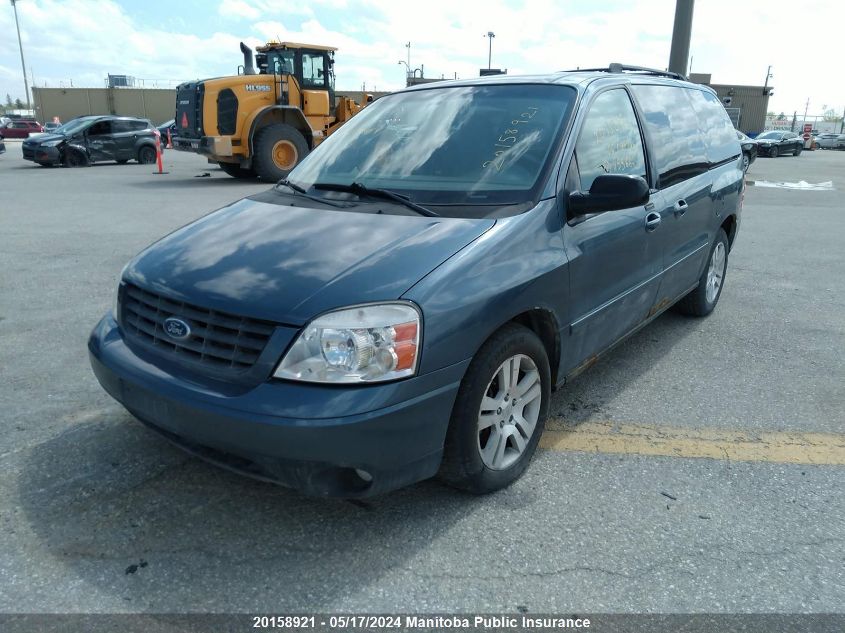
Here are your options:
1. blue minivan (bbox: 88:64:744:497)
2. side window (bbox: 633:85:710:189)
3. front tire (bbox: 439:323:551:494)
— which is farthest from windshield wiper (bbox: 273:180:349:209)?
side window (bbox: 633:85:710:189)

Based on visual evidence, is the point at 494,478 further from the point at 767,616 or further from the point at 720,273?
the point at 720,273

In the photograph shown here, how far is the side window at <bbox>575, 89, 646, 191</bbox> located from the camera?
10.9 ft

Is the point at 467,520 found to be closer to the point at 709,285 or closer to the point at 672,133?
the point at 672,133

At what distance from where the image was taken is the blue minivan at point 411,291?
2283 millimetres

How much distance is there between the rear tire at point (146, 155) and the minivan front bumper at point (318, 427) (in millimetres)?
21980

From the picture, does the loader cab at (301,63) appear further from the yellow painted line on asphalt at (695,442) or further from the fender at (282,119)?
the yellow painted line on asphalt at (695,442)

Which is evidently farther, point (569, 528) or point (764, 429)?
point (764, 429)

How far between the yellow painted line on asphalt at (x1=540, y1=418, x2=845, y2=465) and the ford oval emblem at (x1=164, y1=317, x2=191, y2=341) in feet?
5.94

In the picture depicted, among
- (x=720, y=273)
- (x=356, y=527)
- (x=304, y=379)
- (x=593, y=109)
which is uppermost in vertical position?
(x=593, y=109)

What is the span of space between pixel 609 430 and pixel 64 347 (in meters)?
3.60

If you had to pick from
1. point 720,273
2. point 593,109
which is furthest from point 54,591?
point 720,273

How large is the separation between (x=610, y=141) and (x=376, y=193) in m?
1.36

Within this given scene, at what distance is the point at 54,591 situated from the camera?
2.26m

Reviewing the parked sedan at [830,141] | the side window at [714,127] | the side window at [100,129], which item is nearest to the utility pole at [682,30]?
the side window at [714,127]
